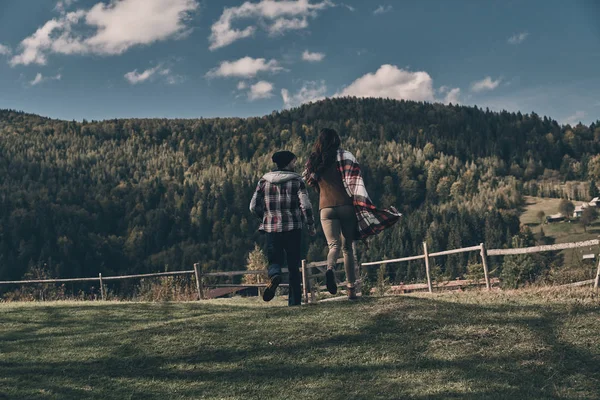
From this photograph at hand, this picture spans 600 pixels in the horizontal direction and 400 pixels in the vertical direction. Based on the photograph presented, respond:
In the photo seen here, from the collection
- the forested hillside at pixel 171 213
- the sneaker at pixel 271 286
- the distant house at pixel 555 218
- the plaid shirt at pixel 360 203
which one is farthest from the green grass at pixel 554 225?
the sneaker at pixel 271 286

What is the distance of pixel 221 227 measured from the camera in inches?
Result: 5394

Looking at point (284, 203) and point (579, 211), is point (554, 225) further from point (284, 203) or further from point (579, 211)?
point (284, 203)

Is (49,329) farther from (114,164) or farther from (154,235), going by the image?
(114,164)

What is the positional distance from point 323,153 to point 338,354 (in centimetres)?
310

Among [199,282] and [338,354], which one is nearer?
[338,354]

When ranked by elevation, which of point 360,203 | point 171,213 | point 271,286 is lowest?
point 271,286

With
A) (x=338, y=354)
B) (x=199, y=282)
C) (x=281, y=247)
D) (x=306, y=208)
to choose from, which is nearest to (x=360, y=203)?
(x=306, y=208)

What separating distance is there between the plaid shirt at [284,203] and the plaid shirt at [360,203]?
33 cm

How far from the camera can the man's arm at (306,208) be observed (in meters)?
8.35

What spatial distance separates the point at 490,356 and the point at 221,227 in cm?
13291

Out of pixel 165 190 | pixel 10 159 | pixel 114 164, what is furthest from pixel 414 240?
pixel 10 159

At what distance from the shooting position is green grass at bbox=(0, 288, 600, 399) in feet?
17.3

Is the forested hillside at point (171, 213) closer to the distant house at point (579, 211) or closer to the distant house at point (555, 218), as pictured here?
the distant house at point (555, 218)

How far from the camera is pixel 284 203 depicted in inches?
336
